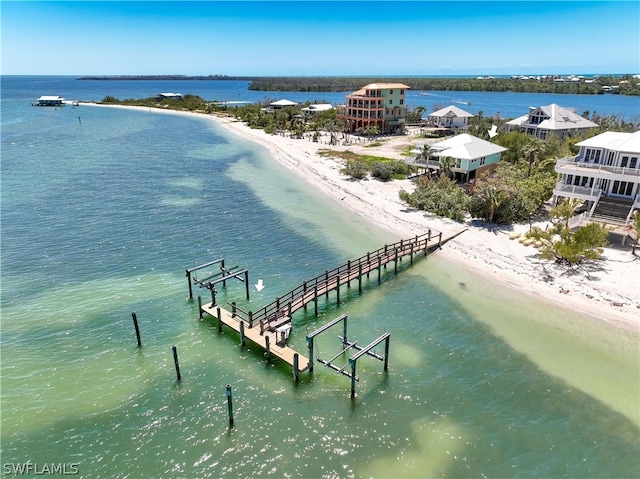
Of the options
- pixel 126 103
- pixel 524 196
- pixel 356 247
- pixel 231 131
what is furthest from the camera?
pixel 126 103

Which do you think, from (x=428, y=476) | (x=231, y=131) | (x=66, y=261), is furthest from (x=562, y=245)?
(x=231, y=131)

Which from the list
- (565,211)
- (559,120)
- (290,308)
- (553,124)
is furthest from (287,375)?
(559,120)

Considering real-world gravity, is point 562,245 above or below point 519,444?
above

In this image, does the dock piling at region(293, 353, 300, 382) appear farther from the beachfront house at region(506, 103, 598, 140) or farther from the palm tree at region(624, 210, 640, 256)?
the beachfront house at region(506, 103, 598, 140)

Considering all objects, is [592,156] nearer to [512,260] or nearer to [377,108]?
[512,260]

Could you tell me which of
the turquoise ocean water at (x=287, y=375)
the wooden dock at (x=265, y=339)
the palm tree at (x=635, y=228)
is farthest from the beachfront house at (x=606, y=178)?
the wooden dock at (x=265, y=339)

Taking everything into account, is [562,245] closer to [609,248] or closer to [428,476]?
[609,248]

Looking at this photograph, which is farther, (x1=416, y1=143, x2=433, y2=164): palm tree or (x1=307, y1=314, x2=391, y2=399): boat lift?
(x1=416, y1=143, x2=433, y2=164): palm tree

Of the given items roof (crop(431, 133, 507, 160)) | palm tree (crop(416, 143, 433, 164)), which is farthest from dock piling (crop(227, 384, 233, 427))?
palm tree (crop(416, 143, 433, 164))
